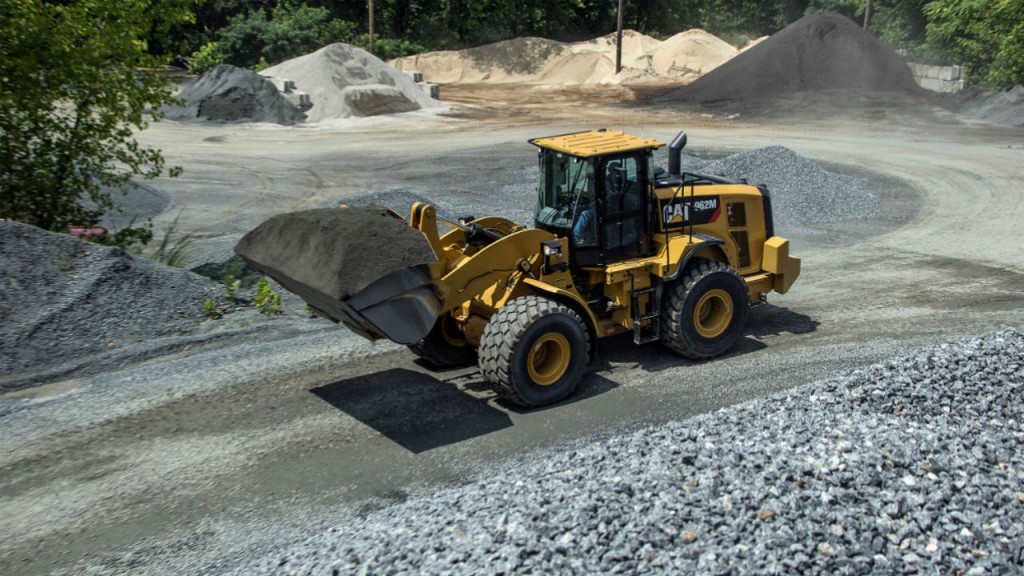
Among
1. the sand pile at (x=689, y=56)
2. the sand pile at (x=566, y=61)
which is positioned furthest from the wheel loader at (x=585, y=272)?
the sand pile at (x=689, y=56)

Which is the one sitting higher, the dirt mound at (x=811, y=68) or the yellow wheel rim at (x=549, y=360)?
the dirt mound at (x=811, y=68)

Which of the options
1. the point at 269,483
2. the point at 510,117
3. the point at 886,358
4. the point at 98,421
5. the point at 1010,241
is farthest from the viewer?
the point at 510,117

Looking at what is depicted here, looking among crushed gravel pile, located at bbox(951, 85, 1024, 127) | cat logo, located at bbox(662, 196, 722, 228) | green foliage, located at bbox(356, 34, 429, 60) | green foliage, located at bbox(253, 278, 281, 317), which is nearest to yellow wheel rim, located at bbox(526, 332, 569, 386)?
cat logo, located at bbox(662, 196, 722, 228)

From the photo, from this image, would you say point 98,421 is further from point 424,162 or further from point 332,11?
point 332,11

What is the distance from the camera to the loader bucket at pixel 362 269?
801 cm

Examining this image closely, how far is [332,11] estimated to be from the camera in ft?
157

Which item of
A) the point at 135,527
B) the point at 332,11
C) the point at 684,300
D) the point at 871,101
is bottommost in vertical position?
the point at 135,527

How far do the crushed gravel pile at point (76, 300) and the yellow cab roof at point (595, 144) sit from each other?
199 inches

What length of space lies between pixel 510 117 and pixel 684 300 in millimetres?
23207

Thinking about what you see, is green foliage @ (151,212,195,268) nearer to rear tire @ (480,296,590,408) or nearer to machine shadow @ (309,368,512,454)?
machine shadow @ (309,368,512,454)

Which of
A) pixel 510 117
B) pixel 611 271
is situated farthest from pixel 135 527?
pixel 510 117

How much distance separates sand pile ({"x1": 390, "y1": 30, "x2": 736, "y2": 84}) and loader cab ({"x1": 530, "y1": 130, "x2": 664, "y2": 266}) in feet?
109

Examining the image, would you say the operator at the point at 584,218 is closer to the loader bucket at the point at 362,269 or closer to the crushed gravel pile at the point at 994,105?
the loader bucket at the point at 362,269

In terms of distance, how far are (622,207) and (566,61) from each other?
36.1 m
